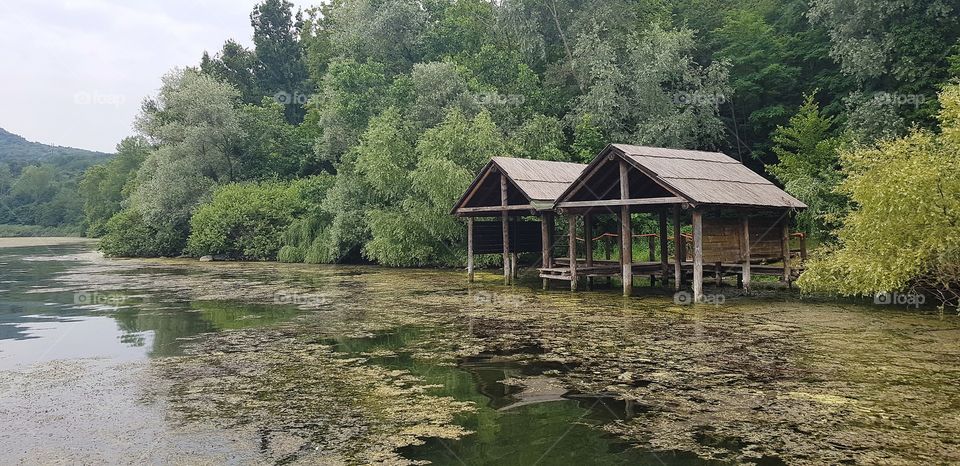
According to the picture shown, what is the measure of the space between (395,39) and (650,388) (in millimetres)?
33263

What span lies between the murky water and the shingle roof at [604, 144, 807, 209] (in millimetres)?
2432

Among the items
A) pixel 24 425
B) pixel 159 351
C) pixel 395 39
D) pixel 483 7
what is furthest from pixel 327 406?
pixel 483 7

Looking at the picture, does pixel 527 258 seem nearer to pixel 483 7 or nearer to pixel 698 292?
pixel 698 292

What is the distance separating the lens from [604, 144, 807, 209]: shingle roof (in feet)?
51.8

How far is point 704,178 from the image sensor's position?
55.9 feet

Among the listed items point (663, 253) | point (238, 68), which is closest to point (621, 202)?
point (663, 253)

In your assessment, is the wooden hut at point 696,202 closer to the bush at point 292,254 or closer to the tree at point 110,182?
the bush at point 292,254

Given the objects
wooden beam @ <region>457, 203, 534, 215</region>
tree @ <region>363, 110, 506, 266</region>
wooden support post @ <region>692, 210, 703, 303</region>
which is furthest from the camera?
tree @ <region>363, 110, 506, 266</region>

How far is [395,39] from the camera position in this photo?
3831 centimetres

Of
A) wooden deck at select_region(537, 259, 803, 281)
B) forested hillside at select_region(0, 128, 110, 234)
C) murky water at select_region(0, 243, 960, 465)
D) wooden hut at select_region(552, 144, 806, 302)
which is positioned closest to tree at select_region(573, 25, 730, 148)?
wooden hut at select_region(552, 144, 806, 302)

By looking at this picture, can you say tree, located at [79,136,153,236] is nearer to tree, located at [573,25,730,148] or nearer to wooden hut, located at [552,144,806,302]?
tree, located at [573,25,730,148]

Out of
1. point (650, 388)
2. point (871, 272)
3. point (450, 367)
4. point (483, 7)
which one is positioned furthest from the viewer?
point (483, 7)

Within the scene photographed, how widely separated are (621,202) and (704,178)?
214 centimetres

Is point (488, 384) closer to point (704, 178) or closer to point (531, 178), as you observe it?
point (704, 178)
